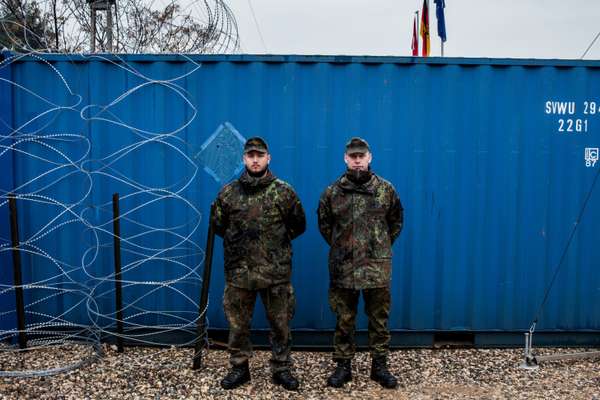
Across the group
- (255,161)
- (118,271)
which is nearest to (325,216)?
(255,161)

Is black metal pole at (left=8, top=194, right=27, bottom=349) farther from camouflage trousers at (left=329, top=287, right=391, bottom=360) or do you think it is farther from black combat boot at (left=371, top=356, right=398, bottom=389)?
black combat boot at (left=371, top=356, right=398, bottom=389)

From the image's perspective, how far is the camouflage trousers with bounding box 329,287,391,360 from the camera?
3.66 metres

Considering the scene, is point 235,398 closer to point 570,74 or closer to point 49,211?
point 49,211

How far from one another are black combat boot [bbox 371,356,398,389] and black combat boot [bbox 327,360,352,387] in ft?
0.62

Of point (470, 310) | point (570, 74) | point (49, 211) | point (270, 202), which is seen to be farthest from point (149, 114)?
point (570, 74)

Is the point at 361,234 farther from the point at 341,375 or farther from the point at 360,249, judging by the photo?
the point at 341,375

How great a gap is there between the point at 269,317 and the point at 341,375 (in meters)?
0.68

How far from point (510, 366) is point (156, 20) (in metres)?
9.63

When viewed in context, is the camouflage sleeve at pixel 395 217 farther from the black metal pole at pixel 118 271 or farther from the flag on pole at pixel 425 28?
the flag on pole at pixel 425 28

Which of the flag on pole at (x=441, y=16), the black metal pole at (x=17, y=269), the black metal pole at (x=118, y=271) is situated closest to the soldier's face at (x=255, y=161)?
the black metal pole at (x=118, y=271)

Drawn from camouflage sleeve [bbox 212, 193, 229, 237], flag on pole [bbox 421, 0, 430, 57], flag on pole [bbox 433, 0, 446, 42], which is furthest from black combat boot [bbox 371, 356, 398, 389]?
flag on pole [bbox 421, 0, 430, 57]

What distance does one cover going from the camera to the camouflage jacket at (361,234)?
3.58 meters

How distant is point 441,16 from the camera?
8914 mm

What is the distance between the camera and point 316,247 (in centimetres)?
436
